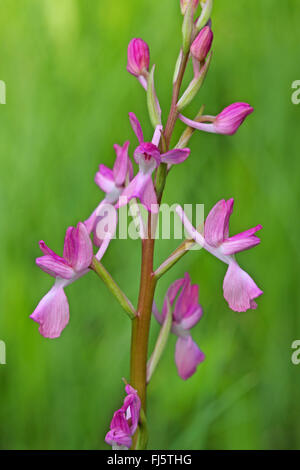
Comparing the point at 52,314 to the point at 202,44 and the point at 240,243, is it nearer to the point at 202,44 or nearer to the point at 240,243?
the point at 240,243

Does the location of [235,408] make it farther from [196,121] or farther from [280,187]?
[196,121]

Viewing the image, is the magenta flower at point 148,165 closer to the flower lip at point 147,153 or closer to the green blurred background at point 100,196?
the flower lip at point 147,153

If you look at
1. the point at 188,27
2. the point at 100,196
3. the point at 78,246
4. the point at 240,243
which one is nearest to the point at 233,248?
the point at 240,243

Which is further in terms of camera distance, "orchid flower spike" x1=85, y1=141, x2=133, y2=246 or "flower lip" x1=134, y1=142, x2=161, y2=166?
"orchid flower spike" x1=85, y1=141, x2=133, y2=246

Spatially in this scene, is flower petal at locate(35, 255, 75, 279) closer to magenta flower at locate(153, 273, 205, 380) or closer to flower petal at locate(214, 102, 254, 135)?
magenta flower at locate(153, 273, 205, 380)

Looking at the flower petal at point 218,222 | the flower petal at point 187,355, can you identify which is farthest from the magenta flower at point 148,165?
the flower petal at point 187,355

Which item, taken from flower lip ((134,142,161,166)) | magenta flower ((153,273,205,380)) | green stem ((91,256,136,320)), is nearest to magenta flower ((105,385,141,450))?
green stem ((91,256,136,320))

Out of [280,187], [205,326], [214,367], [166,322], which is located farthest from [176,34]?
[166,322]
